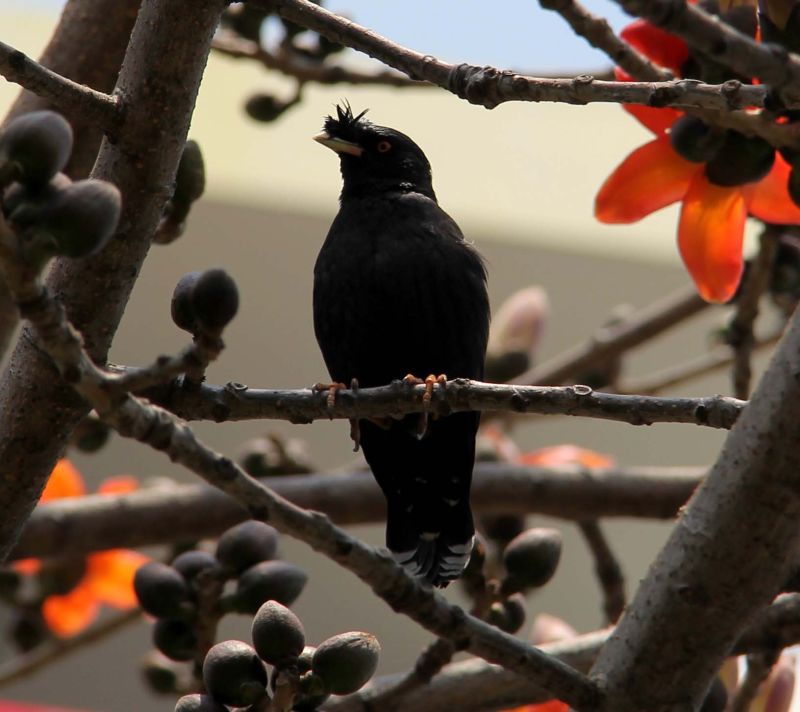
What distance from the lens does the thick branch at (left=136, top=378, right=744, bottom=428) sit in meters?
1.60

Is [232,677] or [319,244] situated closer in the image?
[232,677]

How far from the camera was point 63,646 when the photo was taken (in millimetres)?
2939

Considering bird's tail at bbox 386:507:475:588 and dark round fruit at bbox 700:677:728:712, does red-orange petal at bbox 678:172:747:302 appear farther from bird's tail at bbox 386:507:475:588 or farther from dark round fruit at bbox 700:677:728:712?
bird's tail at bbox 386:507:475:588

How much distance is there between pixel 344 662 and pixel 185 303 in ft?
1.46

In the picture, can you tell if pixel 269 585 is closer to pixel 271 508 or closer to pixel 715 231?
pixel 271 508

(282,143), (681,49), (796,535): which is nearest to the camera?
(796,535)

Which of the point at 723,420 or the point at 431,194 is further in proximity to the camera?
the point at 431,194

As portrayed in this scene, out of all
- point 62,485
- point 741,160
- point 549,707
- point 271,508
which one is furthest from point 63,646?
point 741,160

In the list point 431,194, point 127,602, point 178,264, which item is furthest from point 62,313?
point 178,264

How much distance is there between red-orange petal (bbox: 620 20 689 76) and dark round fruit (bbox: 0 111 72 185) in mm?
1112

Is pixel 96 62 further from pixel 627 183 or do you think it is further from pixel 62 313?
pixel 62 313

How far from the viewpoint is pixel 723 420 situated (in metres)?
1.64

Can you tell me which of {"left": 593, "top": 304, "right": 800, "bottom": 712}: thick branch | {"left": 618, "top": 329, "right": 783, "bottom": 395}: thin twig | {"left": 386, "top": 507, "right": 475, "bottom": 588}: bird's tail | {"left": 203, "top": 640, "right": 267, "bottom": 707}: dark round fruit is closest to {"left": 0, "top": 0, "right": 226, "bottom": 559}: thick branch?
{"left": 203, "top": 640, "right": 267, "bottom": 707}: dark round fruit

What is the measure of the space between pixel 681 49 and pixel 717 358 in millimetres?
1781
